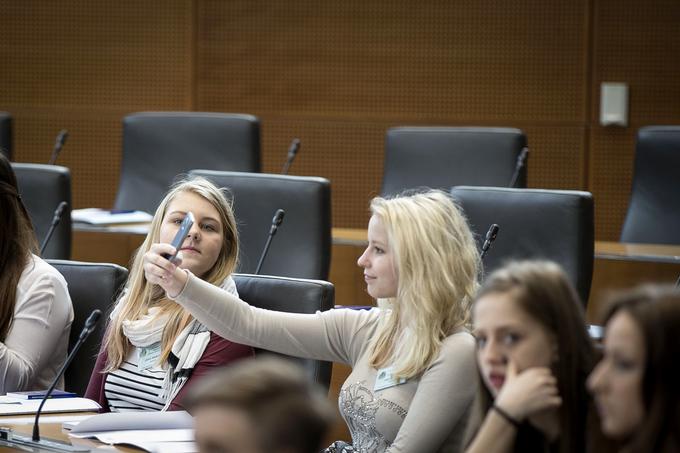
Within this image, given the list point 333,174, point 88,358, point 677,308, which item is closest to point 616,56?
point 333,174

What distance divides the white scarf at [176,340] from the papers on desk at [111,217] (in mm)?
1966

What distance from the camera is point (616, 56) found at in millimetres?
6469

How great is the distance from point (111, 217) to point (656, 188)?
7.61 ft

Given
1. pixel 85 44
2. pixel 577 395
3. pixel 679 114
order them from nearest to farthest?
pixel 577 395, pixel 679 114, pixel 85 44

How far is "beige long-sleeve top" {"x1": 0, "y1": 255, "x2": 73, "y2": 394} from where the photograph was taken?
3.07m

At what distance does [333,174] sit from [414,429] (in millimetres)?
4446

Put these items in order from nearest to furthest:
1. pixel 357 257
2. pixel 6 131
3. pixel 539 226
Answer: pixel 539 226
pixel 357 257
pixel 6 131

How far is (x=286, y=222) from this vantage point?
160 inches

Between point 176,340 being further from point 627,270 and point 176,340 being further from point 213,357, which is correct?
point 627,270

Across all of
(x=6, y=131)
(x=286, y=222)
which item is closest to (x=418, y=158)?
(x=286, y=222)

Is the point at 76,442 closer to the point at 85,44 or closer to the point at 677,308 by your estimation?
the point at 677,308

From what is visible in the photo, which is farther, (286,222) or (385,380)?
(286,222)

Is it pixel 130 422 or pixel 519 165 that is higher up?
pixel 519 165

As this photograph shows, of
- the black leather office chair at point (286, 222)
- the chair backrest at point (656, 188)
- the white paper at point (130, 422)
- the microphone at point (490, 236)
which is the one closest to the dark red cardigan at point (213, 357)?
the white paper at point (130, 422)
